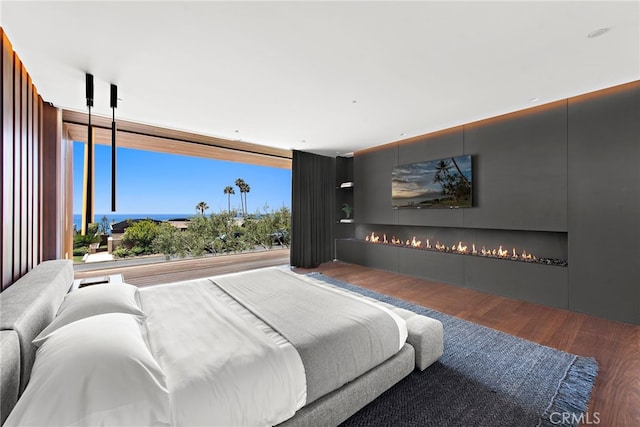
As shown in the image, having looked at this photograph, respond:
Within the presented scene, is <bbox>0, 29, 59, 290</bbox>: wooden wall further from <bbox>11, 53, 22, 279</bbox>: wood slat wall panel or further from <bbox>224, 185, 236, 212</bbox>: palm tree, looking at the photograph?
<bbox>224, 185, 236, 212</bbox>: palm tree

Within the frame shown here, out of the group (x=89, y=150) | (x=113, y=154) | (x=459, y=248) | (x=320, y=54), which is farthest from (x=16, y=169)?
(x=459, y=248)

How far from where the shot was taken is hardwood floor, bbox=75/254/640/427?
5.92 feet

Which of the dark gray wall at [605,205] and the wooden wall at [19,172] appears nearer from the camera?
the wooden wall at [19,172]

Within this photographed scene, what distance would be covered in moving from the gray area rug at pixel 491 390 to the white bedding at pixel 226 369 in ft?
2.06

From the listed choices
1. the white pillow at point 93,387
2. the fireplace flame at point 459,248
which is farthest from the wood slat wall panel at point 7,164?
the fireplace flame at point 459,248

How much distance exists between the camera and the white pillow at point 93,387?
87 centimetres

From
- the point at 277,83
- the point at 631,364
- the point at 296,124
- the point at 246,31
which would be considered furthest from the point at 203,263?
the point at 631,364

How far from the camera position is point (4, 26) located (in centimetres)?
183

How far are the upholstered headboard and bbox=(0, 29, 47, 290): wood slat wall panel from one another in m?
0.21

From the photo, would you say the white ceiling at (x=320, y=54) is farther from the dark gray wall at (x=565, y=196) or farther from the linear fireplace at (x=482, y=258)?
the linear fireplace at (x=482, y=258)

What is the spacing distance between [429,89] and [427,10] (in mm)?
1262

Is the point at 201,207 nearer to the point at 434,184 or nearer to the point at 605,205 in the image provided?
the point at 434,184

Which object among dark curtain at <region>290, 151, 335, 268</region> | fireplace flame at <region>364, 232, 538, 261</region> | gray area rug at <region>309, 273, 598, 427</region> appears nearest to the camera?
gray area rug at <region>309, 273, 598, 427</region>

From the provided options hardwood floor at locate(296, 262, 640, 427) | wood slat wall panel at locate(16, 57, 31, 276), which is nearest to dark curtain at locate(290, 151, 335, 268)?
hardwood floor at locate(296, 262, 640, 427)
